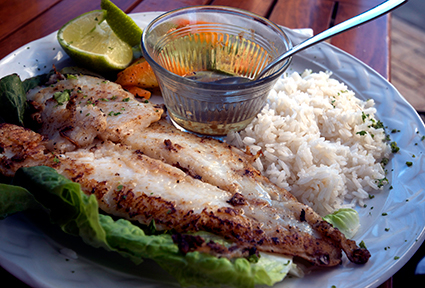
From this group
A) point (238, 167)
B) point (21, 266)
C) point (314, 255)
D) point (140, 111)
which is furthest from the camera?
point (140, 111)

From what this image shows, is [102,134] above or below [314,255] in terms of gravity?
above

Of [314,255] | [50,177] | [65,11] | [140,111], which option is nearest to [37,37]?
[65,11]

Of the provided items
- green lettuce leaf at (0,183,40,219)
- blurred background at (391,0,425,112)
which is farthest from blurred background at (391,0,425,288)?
green lettuce leaf at (0,183,40,219)

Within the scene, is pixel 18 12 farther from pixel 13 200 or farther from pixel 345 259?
pixel 345 259

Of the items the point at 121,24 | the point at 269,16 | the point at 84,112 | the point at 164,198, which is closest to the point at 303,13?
the point at 269,16

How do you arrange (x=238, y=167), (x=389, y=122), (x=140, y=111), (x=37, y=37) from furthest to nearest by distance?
(x=37, y=37) → (x=389, y=122) → (x=140, y=111) → (x=238, y=167)

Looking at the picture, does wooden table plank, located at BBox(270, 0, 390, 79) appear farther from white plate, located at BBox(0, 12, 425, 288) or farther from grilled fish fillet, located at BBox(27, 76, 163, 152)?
grilled fish fillet, located at BBox(27, 76, 163, 152)

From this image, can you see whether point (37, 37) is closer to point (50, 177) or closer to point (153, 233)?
point (50, 177)
